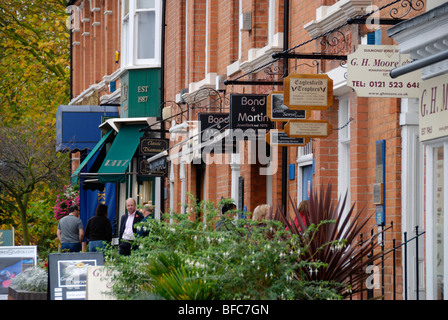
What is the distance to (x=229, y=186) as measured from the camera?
64.7 feet

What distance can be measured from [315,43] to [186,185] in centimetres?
918

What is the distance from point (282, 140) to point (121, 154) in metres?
→ 13.2

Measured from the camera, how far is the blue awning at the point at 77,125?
1219 inches

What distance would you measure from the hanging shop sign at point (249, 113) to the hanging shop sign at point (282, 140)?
1284 mm

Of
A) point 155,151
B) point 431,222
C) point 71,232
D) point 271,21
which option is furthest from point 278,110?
point 155,151

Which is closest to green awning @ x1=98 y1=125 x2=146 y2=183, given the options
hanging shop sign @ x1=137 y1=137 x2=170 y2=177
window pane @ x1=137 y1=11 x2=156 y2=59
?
window pane @ x1=137 y1=11 x2=156 y2=59

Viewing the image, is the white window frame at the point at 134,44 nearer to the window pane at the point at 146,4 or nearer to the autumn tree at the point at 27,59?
the window pane at the point at 146,4

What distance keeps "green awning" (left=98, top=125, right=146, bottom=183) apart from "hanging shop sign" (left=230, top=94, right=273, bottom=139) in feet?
35.2

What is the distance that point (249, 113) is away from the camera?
623 inches

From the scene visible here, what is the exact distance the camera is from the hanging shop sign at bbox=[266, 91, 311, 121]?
45.8 feet

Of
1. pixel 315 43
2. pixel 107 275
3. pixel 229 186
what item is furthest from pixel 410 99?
pixel 229 186

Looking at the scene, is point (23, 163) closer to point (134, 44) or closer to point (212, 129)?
point (134, 44)

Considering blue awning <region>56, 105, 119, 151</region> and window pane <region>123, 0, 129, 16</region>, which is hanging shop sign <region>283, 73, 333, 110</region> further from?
blue awning <region>56, 105, 119, 151</region>

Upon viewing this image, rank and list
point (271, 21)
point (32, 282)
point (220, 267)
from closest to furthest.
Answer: point (220, 267), point (32, 282), point (271, 21)
